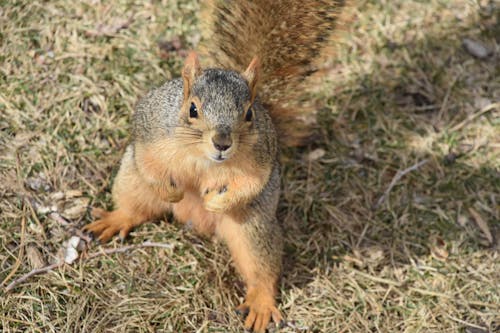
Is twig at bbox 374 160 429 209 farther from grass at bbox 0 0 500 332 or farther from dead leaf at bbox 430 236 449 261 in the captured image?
dead leaf at bbox 430 236 449 261

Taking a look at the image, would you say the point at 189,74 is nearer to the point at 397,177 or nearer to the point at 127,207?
the point at 127,207

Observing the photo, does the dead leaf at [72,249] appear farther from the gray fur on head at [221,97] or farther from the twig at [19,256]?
the gray fur on head at [221,97]

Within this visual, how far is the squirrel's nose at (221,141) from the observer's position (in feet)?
7.15

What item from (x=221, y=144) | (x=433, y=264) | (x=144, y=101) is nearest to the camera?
(x=221, y=144)

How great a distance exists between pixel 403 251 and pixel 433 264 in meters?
0.17

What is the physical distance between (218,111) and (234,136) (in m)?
0.11

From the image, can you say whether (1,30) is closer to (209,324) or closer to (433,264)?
(209,324)

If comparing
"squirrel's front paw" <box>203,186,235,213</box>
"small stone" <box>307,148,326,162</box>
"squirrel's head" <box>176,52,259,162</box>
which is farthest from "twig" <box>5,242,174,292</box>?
"small stone" <box>307,148,326,162</box>

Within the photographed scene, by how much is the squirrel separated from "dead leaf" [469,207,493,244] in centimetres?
111

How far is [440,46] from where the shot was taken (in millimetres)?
4012

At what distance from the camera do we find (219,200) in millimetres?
2594

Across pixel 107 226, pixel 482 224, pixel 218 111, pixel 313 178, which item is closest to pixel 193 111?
pixel 218 111

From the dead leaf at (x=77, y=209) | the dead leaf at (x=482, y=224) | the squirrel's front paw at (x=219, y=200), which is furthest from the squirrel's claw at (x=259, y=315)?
the dead leaf at (x=482, y=224)

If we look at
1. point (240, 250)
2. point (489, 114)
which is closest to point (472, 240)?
point (489, 114)
